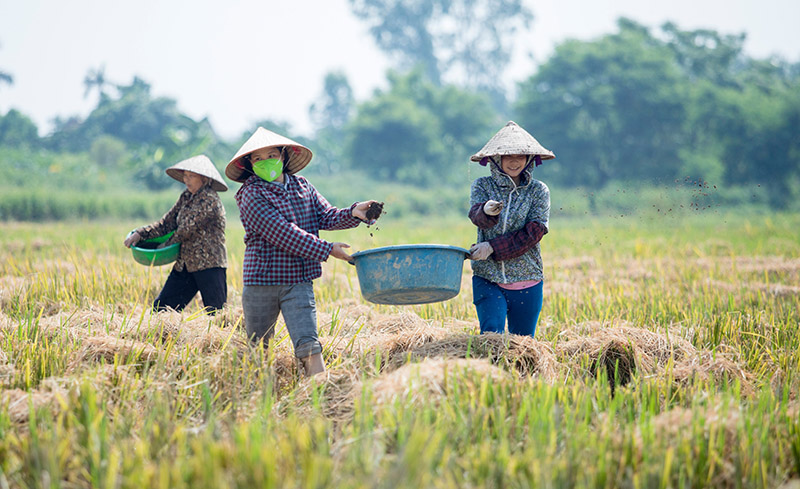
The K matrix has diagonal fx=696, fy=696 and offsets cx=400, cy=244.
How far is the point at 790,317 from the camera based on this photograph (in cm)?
447

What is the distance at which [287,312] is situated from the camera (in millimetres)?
3100

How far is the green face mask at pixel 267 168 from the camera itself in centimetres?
316

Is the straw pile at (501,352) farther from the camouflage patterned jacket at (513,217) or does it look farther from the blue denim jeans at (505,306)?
the camouflage patterned jacket at (513,217)

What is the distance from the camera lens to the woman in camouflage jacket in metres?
4.17

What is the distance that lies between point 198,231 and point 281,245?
137cm

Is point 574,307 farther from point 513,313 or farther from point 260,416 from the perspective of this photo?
point 260,416

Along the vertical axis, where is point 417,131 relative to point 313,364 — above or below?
above

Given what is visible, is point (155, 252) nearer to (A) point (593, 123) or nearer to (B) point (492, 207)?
(B) point (492, 207)

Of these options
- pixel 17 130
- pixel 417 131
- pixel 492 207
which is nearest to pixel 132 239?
pixel 492 207

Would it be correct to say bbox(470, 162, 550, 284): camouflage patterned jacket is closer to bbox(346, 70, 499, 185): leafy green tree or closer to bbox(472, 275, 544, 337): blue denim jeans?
bbox(472, 275, 544, 337): blue denim jeans

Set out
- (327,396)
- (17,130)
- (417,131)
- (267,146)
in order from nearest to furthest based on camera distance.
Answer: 1. (327,396)
2. (267,146)
3. (17,130)
4. (417,131)

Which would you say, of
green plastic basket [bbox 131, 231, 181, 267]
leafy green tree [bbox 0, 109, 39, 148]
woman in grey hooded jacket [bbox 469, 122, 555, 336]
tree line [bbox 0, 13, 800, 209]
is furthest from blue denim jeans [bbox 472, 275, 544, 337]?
leafy green tree [bbox 0, 109, 39, 148]

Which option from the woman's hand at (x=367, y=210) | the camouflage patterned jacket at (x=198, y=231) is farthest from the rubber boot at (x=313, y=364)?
the camouflage patterned jacket at (x=198, y=231)

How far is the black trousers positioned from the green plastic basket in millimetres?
106
